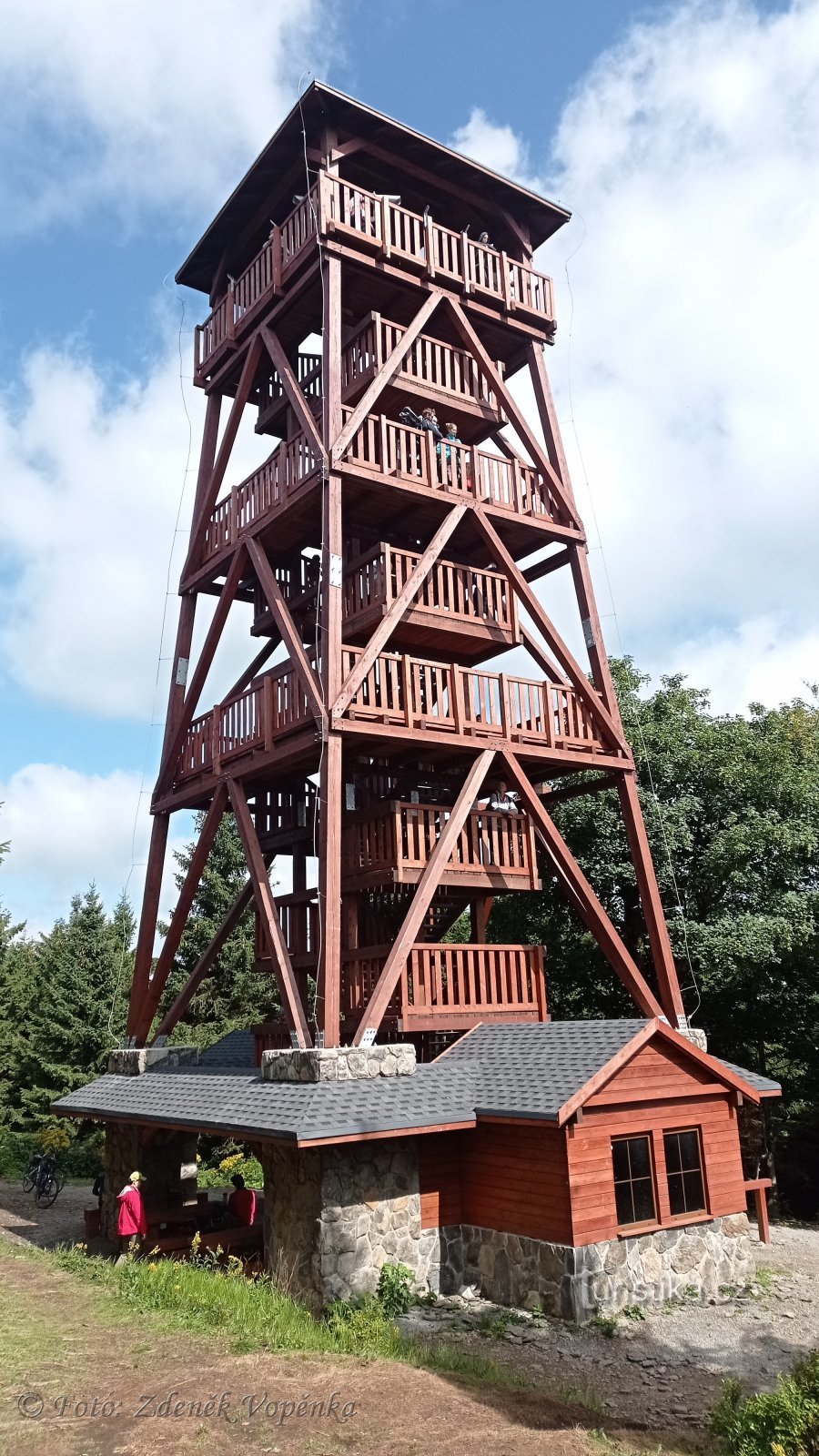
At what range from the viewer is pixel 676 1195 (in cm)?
1226

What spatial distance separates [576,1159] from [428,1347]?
2544 millimetres

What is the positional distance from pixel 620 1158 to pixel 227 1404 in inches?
229

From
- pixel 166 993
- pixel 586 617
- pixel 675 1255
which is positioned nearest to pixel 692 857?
pixel 586 617

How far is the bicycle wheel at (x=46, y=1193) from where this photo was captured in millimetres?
20906

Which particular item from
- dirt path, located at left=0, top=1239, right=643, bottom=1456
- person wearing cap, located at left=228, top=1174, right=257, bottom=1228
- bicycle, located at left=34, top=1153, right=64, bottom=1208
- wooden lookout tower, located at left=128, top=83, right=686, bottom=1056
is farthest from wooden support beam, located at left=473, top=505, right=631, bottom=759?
bicycle, located at left=34, top=1153, right=64, bottom=1208

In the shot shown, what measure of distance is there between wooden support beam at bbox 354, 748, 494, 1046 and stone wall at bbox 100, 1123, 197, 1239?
544cm

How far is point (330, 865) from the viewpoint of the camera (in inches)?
498

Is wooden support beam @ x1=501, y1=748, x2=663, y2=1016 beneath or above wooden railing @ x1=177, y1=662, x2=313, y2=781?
beneath

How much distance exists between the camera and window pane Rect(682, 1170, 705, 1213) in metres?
12.4

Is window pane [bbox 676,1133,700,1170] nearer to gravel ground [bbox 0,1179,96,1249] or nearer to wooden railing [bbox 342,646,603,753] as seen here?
wooden railing [bbox 342,646,603,753]

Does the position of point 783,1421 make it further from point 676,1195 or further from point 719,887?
point 719,887

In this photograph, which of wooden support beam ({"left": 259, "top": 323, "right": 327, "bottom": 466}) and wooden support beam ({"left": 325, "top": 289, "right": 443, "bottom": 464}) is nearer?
wooden support beam ({"left": 325, "top": 289, "right": 443, "bottom": 464})

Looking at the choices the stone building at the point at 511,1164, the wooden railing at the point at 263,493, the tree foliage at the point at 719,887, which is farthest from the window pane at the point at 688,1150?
the wooden railing at the point at 263,493

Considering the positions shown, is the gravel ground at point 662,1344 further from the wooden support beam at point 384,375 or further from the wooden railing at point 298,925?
the wooden support beam at point 384,375
